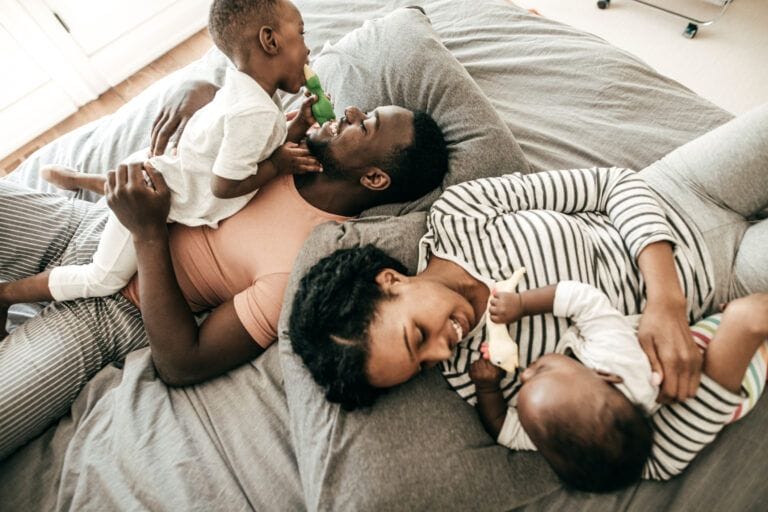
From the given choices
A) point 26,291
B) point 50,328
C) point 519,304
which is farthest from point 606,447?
point 26,291

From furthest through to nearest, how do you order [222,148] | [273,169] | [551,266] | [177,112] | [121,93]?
[121,93]
[177,112]
[273,169]
[222,148]
[551,266]

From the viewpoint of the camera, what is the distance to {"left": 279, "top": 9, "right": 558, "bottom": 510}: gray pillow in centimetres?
92

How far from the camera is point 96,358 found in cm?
128

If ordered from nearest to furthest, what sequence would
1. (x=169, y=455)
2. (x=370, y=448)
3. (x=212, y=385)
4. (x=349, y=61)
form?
(x=370, y=448) → (x=169, y=455) → (x=212, y=385) → (x=349, y=61)

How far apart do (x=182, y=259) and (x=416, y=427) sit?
90 cm

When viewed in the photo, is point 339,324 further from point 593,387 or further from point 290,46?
point 290,46

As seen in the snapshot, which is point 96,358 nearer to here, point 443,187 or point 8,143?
point 443,187

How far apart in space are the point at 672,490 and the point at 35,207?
1899 millimetres

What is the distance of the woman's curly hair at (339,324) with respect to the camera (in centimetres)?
96

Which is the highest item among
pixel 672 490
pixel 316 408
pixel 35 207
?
pixel 35 207

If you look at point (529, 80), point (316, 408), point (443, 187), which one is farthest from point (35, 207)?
point (529, 80)

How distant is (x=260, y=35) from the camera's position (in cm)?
120

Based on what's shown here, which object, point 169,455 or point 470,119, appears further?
point 470,119

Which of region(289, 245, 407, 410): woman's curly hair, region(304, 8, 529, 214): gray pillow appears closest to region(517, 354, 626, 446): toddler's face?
region(289, 245, 407, 410): woman's curly hair
